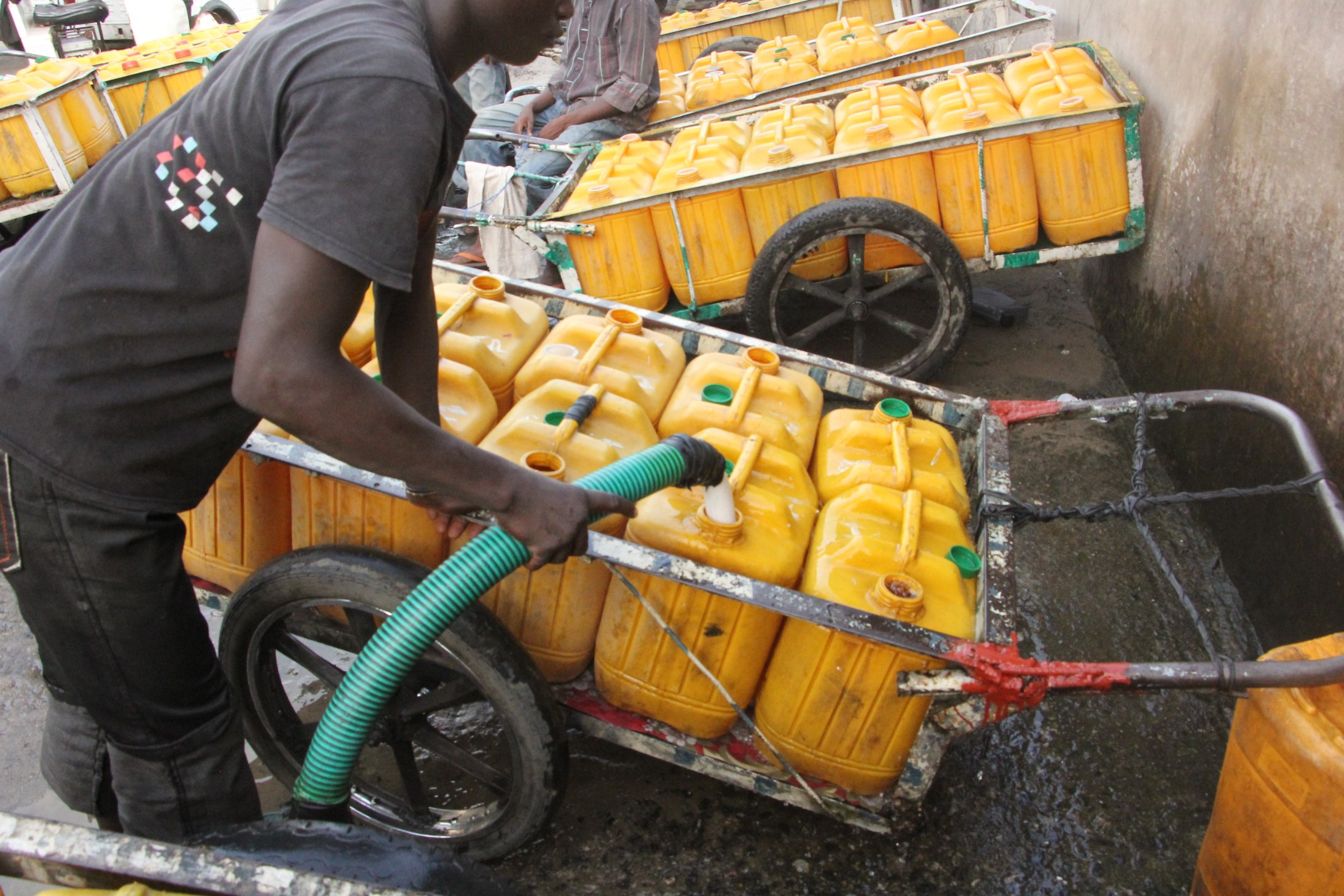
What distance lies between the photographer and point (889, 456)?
266 cm

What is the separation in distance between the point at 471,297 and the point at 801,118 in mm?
2807

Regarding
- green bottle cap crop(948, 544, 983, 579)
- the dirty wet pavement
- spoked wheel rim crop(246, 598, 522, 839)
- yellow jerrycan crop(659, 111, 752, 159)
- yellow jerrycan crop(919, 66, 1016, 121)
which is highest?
yellow jerrycan crop(919, 66, 1016, 121)

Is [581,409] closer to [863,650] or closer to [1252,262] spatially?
[863,650]

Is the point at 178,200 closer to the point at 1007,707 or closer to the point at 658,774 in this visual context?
the point at 1007,707

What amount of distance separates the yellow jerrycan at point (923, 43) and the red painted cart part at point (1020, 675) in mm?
5547

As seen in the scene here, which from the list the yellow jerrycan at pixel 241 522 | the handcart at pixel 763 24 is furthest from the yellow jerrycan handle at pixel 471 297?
the handcart at pixel 763 24

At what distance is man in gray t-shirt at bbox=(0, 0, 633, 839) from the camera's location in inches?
49.0

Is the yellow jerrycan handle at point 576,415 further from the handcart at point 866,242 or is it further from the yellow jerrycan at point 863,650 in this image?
the handcart at point 866,242

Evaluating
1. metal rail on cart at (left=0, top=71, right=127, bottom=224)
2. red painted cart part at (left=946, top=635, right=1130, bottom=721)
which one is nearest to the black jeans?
red painted cart part at (left=946, top=635, right=1130, bottom=721)

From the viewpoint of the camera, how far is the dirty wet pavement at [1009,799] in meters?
2.47

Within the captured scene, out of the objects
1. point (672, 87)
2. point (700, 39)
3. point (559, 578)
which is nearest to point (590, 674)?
point (559, 578)

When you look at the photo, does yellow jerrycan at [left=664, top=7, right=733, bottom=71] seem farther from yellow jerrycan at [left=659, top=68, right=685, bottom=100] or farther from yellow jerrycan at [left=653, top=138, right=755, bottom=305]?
yellow jerrycan at [left=653, top=138, right=755, bottom=305]

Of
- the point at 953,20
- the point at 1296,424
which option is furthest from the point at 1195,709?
the point at 953,20

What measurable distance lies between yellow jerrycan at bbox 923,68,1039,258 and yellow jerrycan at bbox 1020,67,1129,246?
7 centimetres
